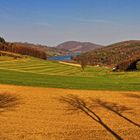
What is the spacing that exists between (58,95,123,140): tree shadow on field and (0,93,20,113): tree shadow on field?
2.99m

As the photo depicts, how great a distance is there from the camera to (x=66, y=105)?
2138 centimetres

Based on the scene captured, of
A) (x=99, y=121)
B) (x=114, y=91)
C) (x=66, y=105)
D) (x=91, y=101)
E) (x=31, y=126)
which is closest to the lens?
(x=31, y=126)

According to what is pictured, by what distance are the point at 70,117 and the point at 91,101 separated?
4993mm

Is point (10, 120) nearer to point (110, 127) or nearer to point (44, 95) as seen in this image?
point (110, 127)

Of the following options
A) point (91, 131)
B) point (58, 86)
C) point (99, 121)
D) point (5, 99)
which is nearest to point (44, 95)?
point (5, 99)

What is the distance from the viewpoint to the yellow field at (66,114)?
15.3 metres

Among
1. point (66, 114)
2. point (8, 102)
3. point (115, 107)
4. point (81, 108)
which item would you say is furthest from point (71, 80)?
point (66, 114)

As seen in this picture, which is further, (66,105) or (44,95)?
(44,95)

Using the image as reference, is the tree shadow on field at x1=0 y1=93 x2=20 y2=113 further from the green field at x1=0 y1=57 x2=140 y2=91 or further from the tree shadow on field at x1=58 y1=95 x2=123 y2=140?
the green field at x1=0 y1=57 x2=140 y2=91

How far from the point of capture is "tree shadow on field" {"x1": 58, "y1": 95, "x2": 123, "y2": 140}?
16875 mm

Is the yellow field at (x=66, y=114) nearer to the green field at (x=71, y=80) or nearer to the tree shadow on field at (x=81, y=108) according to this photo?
the tree shadow on field at (x=81, y=108)

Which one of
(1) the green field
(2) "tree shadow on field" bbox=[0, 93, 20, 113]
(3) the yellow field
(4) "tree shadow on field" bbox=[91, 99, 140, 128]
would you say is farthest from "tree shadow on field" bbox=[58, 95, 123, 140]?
(1) the green field

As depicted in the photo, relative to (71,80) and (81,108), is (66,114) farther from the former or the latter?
(71,80)

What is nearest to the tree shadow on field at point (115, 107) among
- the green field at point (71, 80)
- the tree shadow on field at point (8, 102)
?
the tree shadow on field at point (8, 102)
